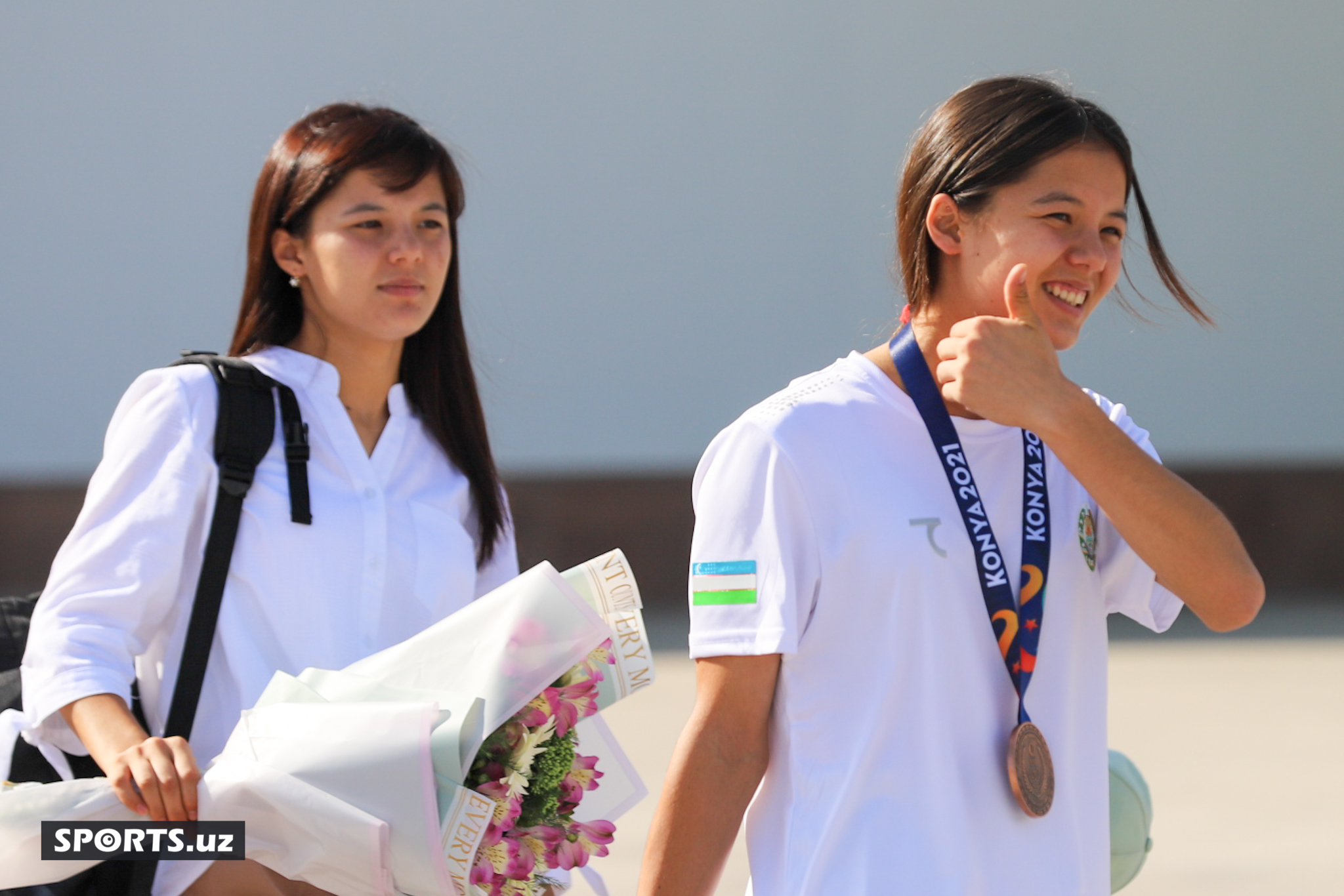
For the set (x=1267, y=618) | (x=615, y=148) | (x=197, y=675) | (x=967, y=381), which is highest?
(x=615, y=148)

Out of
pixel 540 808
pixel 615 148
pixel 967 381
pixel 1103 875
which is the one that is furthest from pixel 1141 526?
pixel 615 148

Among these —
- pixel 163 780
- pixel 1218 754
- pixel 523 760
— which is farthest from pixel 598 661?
pixel 1218 754

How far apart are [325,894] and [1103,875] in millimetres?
1004

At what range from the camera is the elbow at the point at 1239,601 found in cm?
176

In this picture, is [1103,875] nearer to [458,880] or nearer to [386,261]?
[458,880]

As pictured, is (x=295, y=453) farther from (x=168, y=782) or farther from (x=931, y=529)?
(x=931, y=529)

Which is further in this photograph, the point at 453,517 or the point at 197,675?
the point at 453,517

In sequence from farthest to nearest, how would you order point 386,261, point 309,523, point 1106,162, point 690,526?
point 690,526 → point 386,261 → point 309,523 → point 1106,162

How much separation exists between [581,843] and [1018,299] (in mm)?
906

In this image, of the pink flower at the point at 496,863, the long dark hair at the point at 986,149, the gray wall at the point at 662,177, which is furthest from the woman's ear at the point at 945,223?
the gray wall at the point at 662,177

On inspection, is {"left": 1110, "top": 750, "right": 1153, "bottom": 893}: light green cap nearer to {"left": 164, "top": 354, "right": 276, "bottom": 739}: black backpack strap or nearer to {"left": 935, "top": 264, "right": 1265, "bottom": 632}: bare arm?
{"left": 935, "top": 264, "right": 1265, "bottom": 632}: bare arm

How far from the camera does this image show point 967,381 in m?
1.72

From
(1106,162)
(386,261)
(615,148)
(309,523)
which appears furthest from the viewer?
(615,148)

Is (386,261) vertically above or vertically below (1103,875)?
above
